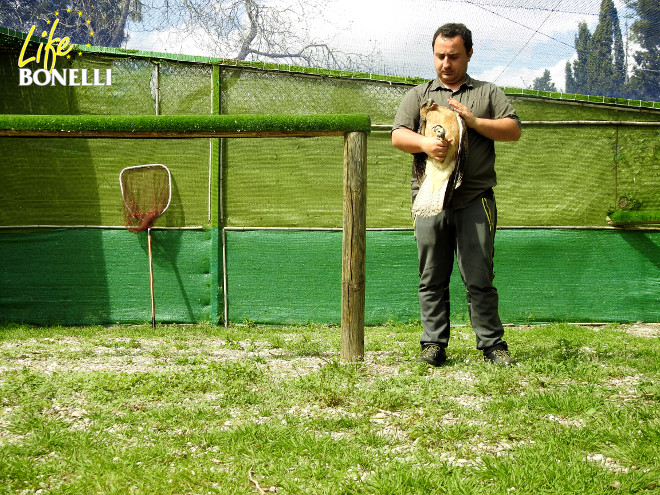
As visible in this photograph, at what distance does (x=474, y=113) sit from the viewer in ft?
12.0

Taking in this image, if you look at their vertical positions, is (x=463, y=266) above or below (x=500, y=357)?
above

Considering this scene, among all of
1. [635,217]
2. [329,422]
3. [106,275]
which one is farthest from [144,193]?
[635,217]

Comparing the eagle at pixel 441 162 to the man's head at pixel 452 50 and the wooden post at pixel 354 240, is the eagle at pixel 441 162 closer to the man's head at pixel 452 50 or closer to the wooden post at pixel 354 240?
the man's head at pixel 452 50

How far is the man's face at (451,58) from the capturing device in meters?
3.62

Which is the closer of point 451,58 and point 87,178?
point 451,58

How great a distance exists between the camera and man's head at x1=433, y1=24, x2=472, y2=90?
3615 millimetres

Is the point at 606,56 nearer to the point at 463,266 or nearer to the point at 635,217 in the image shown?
the point at 635,217

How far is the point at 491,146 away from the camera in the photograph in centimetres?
368

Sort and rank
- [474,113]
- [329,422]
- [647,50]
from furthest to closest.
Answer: [647,50] → [474,113] → [329,422]

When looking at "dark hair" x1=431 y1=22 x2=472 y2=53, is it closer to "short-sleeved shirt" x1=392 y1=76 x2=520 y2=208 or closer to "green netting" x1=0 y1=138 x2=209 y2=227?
"short-sleeved shirt" x1=392 y1=76 x2=520 y2=208

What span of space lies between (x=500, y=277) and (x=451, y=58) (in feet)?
8.84

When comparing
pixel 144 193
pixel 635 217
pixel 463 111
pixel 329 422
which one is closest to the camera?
→ pixel 329 422

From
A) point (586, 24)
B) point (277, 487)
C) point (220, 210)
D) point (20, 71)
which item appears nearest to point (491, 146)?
point (277, 487)

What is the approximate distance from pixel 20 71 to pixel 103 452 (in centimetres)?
480
